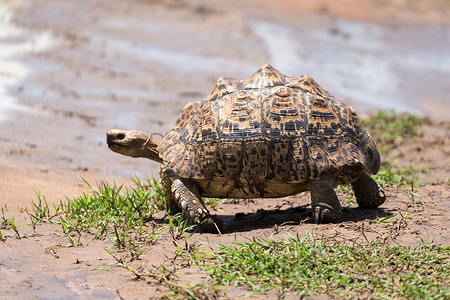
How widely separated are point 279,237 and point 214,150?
40.1 inches

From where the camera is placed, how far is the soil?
17.2 feet

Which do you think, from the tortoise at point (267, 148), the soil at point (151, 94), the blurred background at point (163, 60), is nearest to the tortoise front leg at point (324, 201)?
the tortoise at point (267, 148)

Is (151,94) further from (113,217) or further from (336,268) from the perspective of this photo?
(336,268)

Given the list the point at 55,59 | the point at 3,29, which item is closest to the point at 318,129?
the point at 55,59

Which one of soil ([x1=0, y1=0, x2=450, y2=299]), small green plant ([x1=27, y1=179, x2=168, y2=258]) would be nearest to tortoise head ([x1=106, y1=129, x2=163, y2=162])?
small green plant ([x1=27, y1=179, x2=168, y2=258])

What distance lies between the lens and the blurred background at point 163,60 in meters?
9.95

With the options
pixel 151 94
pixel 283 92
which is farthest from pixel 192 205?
pixel 151 94

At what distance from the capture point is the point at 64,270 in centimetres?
481

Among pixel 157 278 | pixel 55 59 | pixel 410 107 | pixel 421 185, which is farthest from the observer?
pixel 55 59

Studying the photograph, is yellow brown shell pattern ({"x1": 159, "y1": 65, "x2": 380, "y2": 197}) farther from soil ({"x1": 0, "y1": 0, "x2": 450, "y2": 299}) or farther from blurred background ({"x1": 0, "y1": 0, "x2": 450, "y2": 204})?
blurred background ({"x1": 0, "y1": 0, "x2": 450, "y2": 204})

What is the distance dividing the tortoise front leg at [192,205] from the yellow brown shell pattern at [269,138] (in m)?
0.13

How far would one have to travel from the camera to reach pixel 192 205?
5863mm

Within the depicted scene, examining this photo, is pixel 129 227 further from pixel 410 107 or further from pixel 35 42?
pixel 35 42

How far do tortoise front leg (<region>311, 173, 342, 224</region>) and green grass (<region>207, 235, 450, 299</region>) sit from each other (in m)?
0.70
